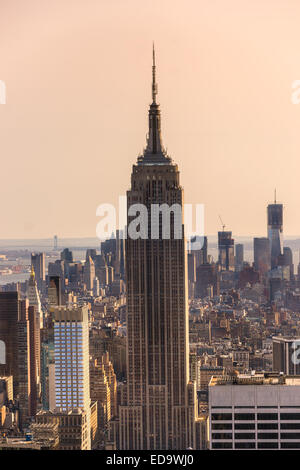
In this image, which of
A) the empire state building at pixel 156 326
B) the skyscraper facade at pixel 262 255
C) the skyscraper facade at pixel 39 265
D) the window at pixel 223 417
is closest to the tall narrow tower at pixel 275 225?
the skyscraper facade at pixel 262 255

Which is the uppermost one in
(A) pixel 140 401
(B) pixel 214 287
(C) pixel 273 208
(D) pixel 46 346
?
(C) pixel 273 208

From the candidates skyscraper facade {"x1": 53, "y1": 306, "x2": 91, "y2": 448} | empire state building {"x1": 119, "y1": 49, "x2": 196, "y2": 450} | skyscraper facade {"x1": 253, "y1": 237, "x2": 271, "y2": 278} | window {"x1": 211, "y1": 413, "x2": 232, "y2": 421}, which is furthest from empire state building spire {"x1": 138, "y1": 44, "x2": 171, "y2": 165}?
window {"x1": 211, "y1": 413, "x2": 232, "y2": 421}

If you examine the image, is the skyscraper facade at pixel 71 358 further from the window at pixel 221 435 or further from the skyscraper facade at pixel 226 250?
the window at pixel 221 435

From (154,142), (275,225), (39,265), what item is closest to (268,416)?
(275,225)

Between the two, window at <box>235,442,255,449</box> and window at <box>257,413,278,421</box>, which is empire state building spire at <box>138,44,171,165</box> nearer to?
window at <box>257,413,278,421</box>

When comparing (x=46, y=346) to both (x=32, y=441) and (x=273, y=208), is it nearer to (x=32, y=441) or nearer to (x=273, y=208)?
(x=32, y=441)
